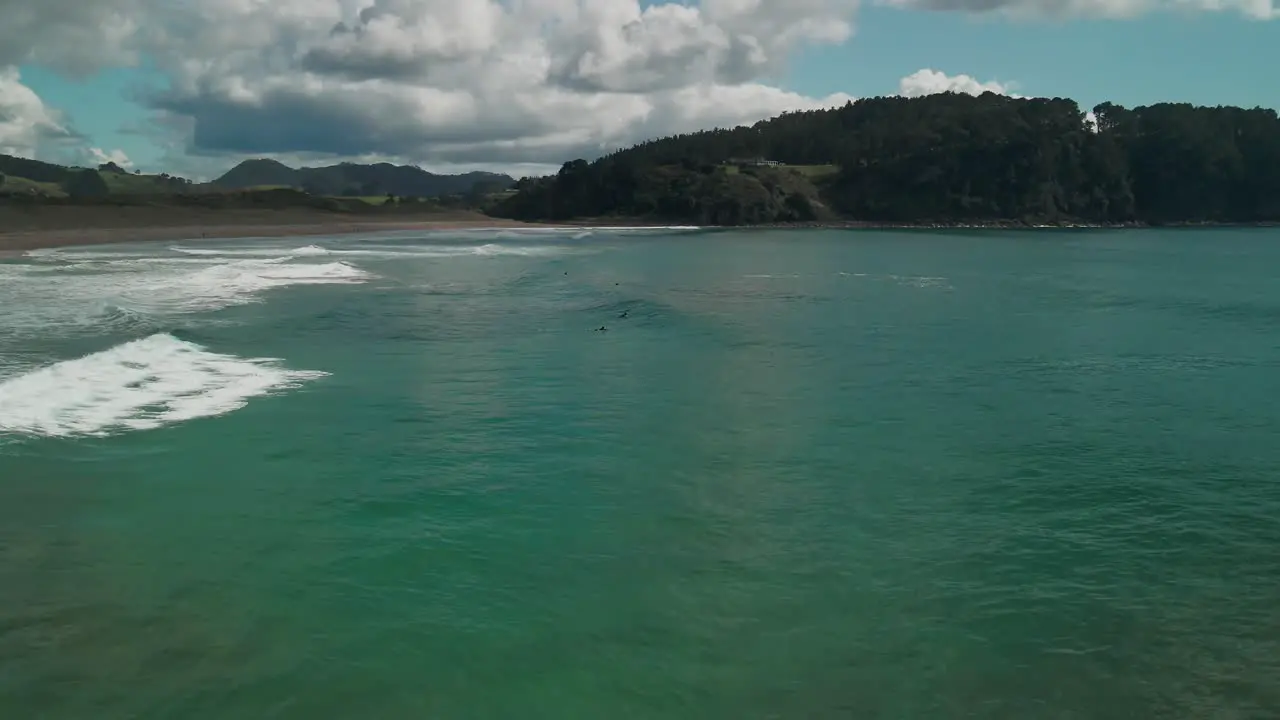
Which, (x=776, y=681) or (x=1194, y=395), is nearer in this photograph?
(x=776, y=681)

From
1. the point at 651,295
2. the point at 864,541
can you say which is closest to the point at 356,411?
the point at 864,541

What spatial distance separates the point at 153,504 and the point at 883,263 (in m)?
63.9

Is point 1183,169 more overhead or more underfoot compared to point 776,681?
more overhead

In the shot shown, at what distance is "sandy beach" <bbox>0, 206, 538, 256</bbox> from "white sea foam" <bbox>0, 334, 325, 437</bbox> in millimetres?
46164

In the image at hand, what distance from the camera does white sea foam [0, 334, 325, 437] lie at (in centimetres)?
1734

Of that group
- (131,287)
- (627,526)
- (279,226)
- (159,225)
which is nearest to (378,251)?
(159,225)

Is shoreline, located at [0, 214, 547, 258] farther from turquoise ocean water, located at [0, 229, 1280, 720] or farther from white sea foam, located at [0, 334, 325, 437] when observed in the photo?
turquoise ocean water, located at [0, 229, 1280, 720]

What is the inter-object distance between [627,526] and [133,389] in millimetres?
12478

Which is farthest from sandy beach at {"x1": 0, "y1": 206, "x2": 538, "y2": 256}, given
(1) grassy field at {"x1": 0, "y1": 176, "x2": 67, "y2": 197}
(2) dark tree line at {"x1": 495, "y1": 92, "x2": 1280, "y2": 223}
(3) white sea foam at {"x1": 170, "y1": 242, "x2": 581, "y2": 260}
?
(2) dark tree line at {"x1": 495, "y1": 92, "x2": 1280, "y2": 223}

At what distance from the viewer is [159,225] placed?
9631cm

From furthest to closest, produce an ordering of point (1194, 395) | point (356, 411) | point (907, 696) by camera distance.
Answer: point (1194, 395) → point (356, 411) → point (907, 696)

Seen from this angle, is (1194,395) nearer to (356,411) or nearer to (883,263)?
(356,411)

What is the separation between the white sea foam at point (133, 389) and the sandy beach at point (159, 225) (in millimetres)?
46164

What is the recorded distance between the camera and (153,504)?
13.3 metres
